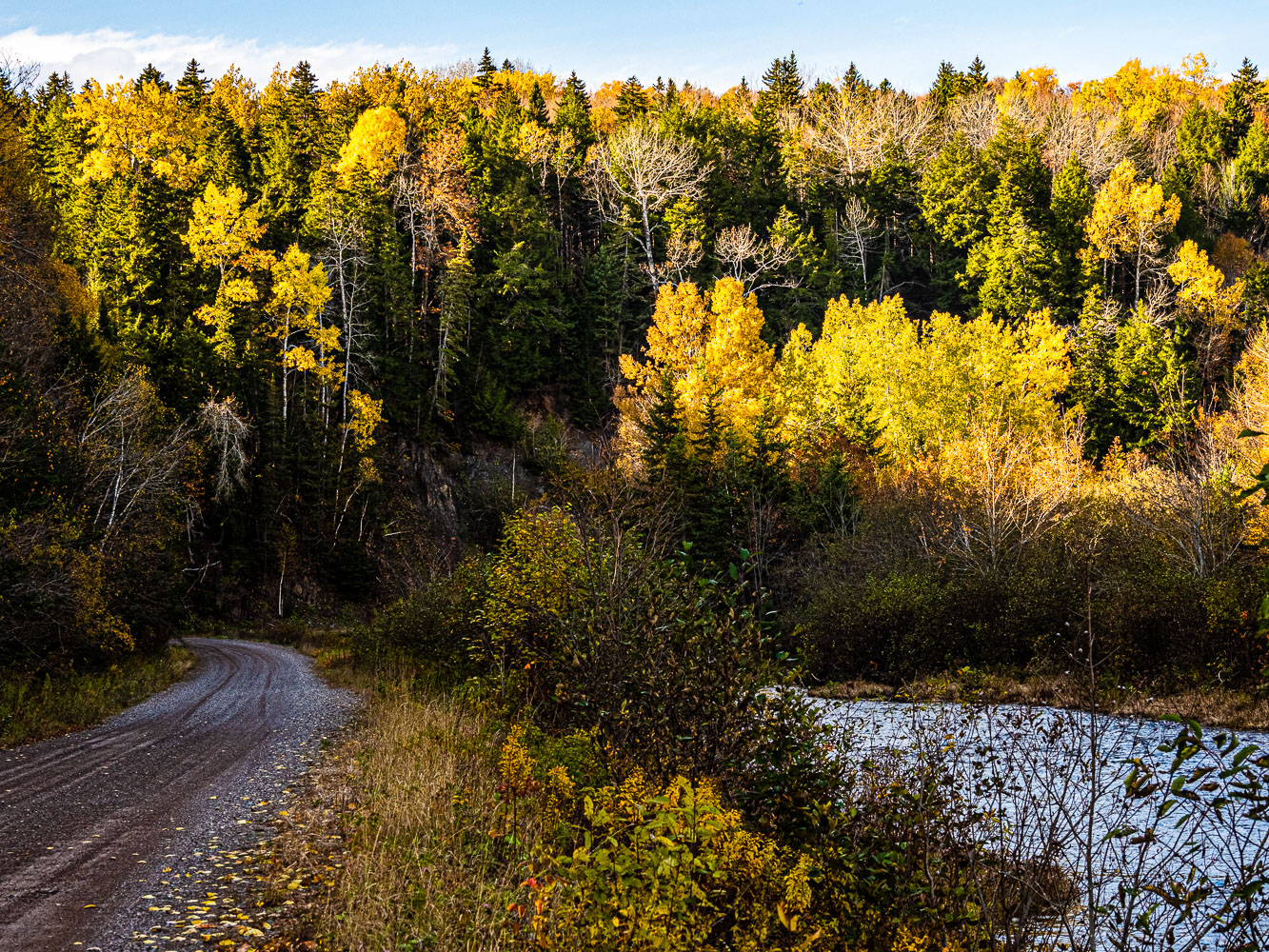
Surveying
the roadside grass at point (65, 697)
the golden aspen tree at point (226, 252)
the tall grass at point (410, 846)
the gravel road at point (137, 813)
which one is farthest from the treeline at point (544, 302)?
the tall grass at point (410, 846)

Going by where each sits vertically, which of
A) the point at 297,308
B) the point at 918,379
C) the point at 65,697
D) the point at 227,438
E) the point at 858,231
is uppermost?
the point at 858,231

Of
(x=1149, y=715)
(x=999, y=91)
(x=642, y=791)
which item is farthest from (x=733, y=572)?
(x=999, y=91)

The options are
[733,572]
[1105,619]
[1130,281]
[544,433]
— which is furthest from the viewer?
[1130,281]

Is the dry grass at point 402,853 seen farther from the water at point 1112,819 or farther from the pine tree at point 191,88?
the pine tree at point 191,88

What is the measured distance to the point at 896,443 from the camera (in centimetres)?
3369

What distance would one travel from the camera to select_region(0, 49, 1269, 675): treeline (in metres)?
30.2

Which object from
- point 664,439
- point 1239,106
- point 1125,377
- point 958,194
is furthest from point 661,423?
point 1239,106

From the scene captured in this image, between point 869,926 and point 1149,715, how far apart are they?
14842 mm

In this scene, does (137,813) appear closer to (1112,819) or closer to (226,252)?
(1112,819)

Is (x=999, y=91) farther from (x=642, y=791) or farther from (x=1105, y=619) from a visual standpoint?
(x=642, y=791)

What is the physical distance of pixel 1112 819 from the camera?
9.84 metres

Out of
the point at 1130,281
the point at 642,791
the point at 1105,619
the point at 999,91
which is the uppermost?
the point at 999,91

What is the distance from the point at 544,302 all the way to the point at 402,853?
4324 cm

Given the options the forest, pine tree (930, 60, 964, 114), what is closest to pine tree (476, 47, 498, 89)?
the forest
